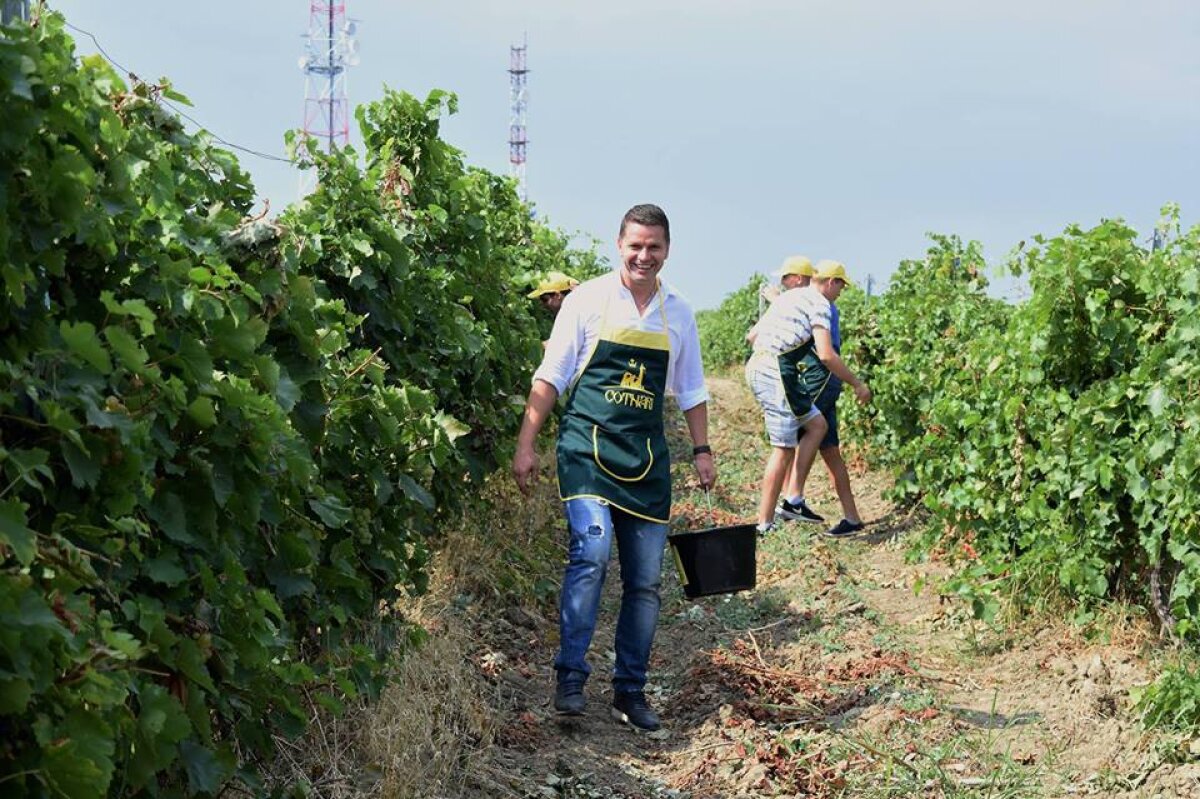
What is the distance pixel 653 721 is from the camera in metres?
5.71

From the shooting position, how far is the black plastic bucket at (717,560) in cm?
595

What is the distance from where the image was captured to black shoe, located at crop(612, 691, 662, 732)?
571 centimetres

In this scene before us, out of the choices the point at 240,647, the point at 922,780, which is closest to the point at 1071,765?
the point at 922,780

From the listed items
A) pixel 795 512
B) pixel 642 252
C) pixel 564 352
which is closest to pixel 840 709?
pixel 564 352

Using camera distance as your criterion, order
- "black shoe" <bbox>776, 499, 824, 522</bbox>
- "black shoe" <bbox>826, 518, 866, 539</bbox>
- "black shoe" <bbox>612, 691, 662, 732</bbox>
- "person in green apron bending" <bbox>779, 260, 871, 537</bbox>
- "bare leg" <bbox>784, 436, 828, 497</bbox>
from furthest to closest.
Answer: "black shoe" <bbox>776, 499, 824, 522</bbox> < "black shoe" <bbox>826, 518, 866, 539</bbox> < "bare leg" <bbox>784, 436, 828, 497</bbox> < "person in green apron bending" <bbox>779, 260, 871, 537</bbox> < "black shoe" <bbox>612, 691, 662, 732</bbox>

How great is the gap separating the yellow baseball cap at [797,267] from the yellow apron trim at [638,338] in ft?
13.9

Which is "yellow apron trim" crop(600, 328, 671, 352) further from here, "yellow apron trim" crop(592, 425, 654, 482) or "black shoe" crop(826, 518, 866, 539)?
"black shoe" crop(826, 518, 866, 539)

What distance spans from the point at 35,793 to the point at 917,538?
24.4ft

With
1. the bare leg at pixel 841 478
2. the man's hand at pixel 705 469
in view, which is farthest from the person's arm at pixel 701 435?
the bare leg at pixel 841 478

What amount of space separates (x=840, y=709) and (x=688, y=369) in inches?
59.8

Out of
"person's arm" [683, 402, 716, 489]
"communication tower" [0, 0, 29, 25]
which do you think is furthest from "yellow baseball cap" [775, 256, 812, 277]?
"communication tower" [0, 0, 29, 25]

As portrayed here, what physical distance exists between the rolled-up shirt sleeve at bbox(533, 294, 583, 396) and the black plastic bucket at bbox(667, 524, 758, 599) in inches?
34.7

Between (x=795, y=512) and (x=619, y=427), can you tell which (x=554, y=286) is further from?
(x=619, y=427)

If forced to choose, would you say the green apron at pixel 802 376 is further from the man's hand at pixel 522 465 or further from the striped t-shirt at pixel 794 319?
the man's hand at pixel 522 465
